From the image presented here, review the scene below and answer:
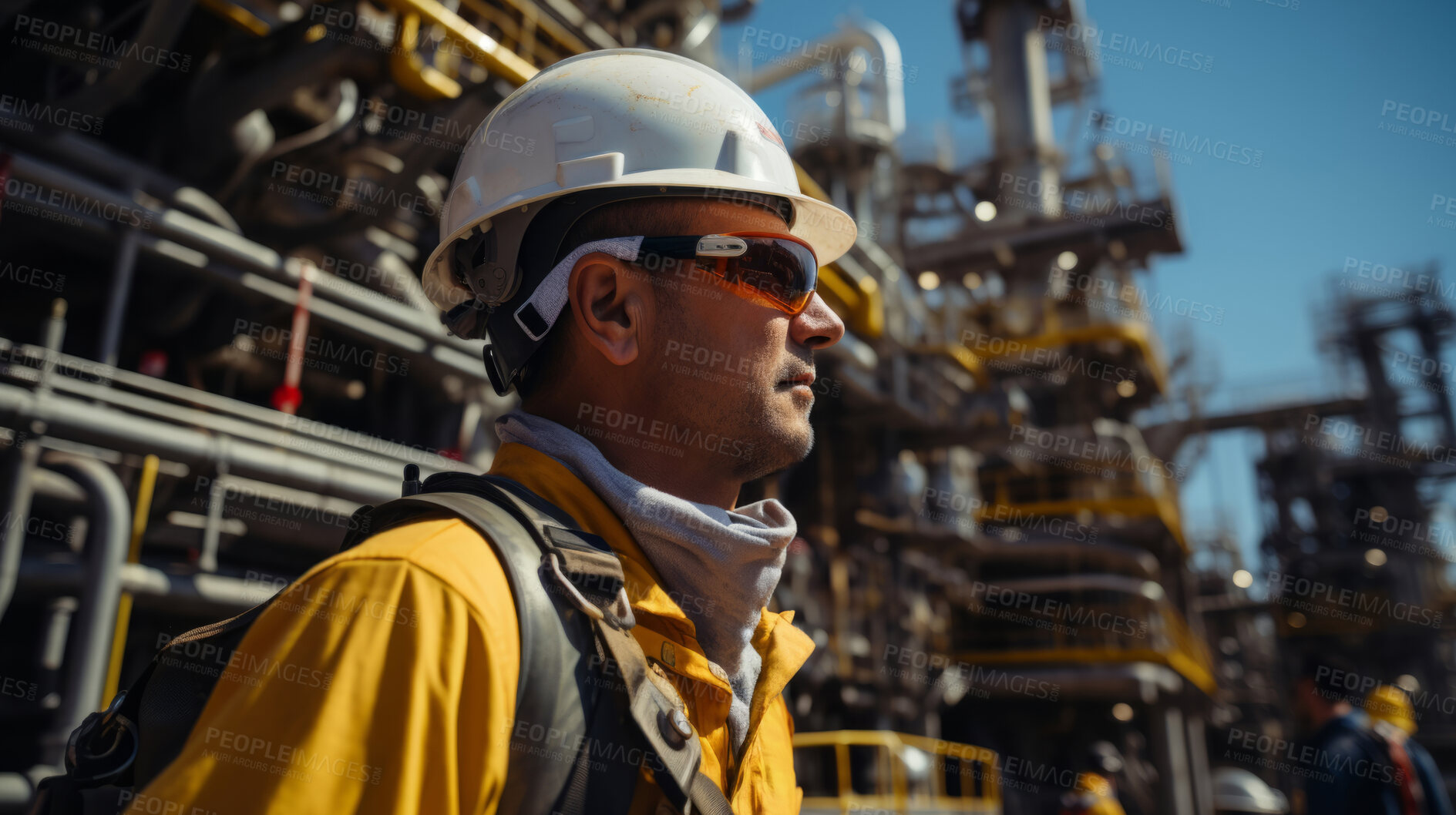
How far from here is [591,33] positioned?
11.5 meters

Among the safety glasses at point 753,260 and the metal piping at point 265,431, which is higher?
the metal piping at point 265,431

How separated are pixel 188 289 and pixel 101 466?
278cm

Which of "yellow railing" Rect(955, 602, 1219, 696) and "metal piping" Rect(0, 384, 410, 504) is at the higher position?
"metal piping" Rect(0, 384, 410, 504)

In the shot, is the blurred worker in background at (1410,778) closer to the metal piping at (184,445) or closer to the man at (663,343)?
the man at (663,343)

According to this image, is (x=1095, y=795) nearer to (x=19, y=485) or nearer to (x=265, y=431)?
(x=265, y=431)

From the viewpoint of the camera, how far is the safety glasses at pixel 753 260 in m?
1.79

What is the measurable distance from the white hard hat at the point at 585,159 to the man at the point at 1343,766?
5097 mm

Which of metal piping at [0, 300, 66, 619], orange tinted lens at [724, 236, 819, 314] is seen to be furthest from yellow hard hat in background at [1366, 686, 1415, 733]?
metal piping at [0, 300, 66, 619]

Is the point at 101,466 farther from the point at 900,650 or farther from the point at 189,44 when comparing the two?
Answer: the point at 900,650

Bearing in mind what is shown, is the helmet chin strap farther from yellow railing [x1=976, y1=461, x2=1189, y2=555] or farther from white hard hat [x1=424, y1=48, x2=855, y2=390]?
yellow railing [x1=976, y1=461, x2=1189, y2=555]

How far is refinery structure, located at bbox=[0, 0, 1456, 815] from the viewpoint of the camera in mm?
5836

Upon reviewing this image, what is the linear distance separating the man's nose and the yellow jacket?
0.91 metres

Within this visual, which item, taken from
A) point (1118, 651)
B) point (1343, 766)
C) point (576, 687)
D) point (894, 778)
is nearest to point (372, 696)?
point (576, 687)

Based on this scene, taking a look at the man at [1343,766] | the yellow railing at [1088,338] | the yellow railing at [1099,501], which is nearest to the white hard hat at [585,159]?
the man at [1343,766]
